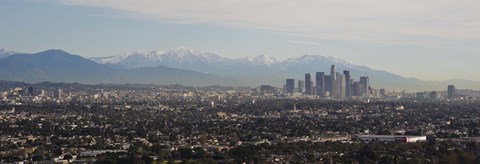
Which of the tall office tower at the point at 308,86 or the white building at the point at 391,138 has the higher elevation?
the tall office tower at the point at 308,86

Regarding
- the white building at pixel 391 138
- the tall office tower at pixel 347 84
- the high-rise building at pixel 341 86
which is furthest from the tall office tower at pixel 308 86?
the white building at pixel 391 138

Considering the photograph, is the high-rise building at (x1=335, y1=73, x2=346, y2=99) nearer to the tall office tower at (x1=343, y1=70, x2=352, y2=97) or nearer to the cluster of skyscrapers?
the cluster of skyscrapers

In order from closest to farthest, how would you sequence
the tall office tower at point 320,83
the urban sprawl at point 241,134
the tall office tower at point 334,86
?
the urban sprawl at point 241,134
the tall office tower at point 334,86
the tall office tower at point 320,83

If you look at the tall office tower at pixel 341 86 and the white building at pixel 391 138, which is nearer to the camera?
the white building at pixel 391 138

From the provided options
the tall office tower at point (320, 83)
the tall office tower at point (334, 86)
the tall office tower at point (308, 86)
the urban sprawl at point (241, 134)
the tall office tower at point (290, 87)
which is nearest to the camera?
the urban sprawl at point (241, 134)

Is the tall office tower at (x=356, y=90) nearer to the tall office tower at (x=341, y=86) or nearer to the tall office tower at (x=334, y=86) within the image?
the tall office tower at (x=341, y=86)

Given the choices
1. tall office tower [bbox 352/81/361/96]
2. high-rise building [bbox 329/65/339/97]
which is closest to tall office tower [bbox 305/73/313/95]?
high-rise building [bbox 329/65/339/97]

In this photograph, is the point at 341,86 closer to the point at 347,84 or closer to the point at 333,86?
the point at 333,86

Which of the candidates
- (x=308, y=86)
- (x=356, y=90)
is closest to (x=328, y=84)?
(x=308, y=86)

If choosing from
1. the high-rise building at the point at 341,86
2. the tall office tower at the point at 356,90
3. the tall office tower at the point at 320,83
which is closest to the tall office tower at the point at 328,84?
the tall office tower at the point at 320,83

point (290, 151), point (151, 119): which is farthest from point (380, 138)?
point (151, 119)

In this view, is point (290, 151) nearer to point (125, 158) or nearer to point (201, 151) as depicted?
point (201, 151)
